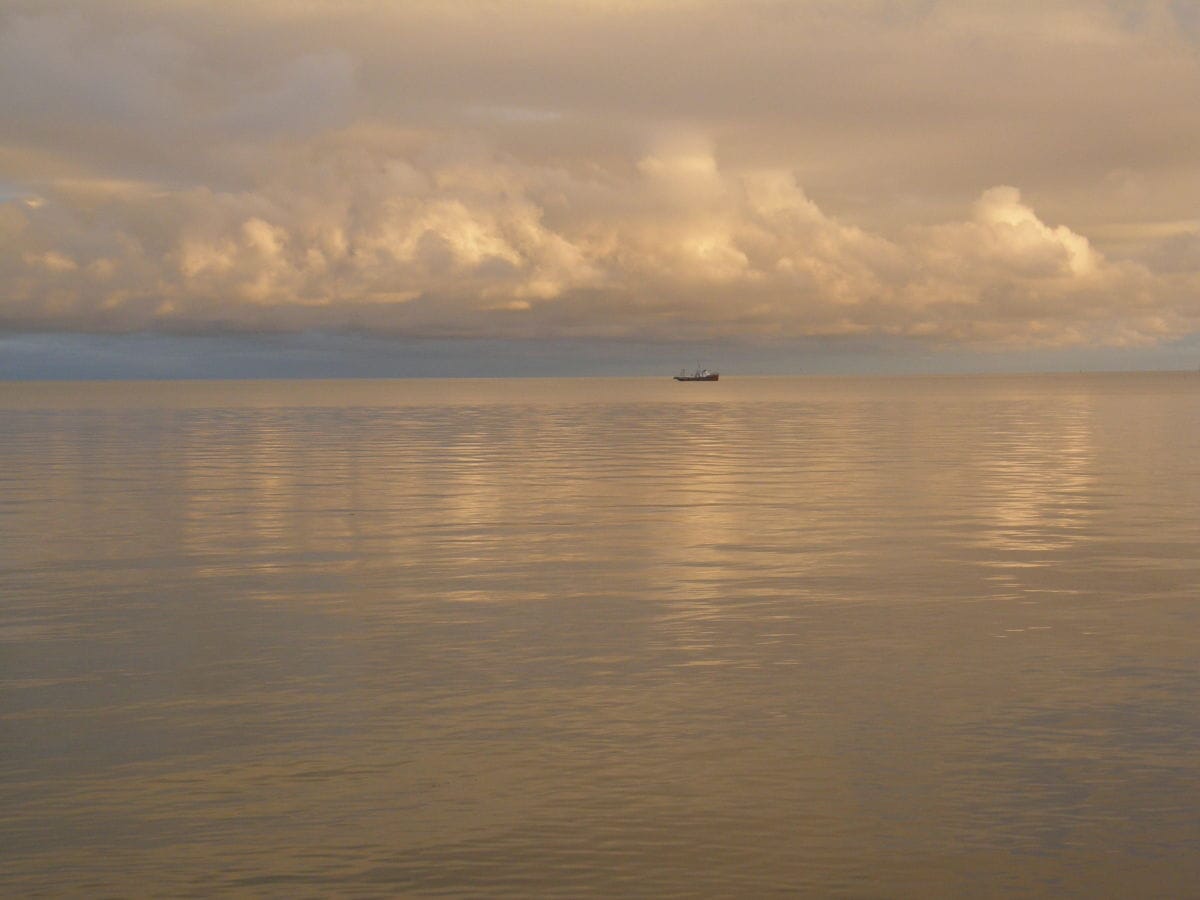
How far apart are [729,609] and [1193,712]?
32.4 feet

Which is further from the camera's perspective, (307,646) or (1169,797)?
(307,646)

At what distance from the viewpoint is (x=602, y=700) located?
19875 millimetres

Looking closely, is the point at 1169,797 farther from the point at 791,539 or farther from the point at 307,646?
the point at 791,539

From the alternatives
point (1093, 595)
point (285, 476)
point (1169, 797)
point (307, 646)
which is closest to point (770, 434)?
point (285, 476)

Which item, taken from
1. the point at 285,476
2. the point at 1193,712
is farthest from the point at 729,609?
the point at 285,476

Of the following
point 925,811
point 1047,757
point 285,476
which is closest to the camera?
point 925,811

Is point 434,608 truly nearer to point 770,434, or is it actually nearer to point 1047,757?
point 1047,757

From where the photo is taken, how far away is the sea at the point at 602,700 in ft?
45.6

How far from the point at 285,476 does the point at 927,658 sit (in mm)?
42913

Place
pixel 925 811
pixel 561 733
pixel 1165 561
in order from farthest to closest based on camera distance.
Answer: pixel 1165 561 → pixel 561 733 → pixel 925 811

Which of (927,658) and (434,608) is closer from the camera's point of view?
(927,658)

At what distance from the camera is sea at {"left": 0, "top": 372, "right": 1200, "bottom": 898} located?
547 inches

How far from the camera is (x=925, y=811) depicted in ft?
49.6

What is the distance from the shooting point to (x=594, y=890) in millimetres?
13148
